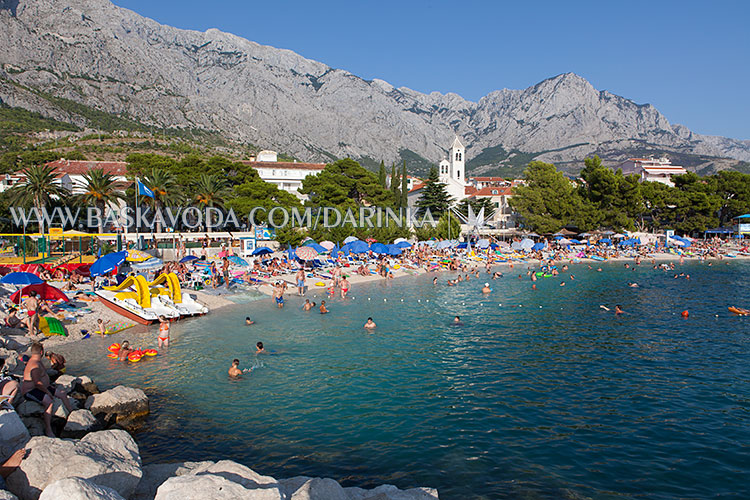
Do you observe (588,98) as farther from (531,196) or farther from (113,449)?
(113,449)

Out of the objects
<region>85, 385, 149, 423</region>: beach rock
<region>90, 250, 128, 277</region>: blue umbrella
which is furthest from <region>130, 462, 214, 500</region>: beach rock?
<region>90, 250, 128, 277</region>: blue umbrella

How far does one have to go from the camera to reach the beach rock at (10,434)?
274 inches

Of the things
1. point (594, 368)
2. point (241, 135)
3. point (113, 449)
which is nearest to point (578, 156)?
point (241, 135)

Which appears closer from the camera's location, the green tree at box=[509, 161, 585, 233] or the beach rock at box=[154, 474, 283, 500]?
the beach rock at box=[154, 474, 283, 500]

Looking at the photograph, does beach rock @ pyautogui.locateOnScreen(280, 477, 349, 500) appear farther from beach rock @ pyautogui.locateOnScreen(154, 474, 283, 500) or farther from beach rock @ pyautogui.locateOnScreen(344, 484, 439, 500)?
beach rock @ pyautogui.locateOnScreen(154, 474, 283, 500)

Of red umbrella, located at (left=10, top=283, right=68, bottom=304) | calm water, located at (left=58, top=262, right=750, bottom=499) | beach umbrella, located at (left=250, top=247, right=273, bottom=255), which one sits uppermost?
beach umbrella, located at (left=250, top=247, right=273, bottom=255)

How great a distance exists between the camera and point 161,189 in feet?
133

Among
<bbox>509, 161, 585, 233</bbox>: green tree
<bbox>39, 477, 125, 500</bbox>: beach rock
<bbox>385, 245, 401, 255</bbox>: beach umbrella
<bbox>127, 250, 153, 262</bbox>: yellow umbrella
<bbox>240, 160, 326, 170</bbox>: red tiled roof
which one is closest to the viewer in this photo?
<bbox>39, 477, 125, 500</bbox>: beach rock

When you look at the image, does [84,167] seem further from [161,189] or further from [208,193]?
[208,193]

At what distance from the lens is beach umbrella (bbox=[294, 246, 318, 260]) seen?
1310 inches

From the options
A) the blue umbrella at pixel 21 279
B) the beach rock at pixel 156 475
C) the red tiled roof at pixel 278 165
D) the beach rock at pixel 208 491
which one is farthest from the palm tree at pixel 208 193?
the beach rock at pixel 208 491

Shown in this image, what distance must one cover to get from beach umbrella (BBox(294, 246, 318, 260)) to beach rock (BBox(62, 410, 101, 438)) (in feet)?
76.0

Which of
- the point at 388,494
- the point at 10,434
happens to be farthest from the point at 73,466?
the point at 388,494

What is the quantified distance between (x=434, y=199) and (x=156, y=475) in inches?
2385
